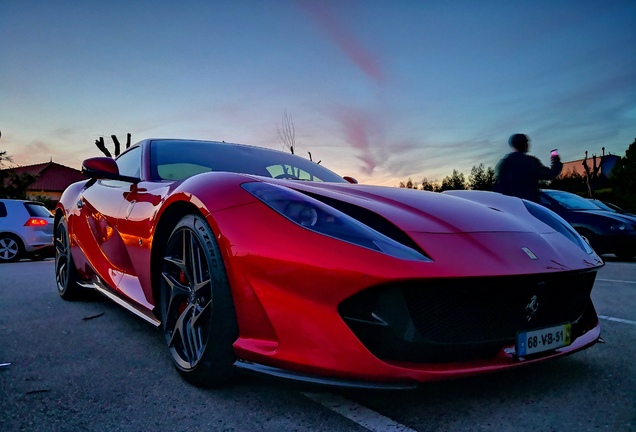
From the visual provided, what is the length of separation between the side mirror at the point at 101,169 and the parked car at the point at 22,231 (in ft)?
25.0

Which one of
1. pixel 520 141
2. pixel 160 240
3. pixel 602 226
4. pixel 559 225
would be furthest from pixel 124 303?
pixel 602 226

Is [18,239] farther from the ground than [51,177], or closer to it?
farther from the ground

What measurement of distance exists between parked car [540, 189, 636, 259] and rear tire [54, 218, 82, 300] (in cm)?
746

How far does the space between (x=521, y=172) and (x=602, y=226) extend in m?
3.42

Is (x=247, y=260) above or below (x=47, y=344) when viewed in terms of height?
above

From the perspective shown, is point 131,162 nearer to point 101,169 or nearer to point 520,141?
point 101,169

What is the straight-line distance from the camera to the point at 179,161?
296cm

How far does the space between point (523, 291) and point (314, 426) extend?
85 cm

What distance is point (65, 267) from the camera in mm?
4152

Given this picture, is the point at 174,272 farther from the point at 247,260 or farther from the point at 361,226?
the point at 361,226

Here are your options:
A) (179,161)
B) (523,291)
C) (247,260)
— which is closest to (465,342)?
(523,291)

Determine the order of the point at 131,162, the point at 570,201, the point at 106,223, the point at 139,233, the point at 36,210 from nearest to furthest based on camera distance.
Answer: the point at 139,233 < the point at 106,223 < the point at 131,162 < the point at 570,201 < the point at 36,210

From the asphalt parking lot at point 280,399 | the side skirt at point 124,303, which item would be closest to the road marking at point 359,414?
the asphalt parking lot at point 280,399

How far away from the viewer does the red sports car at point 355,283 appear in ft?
5.06
